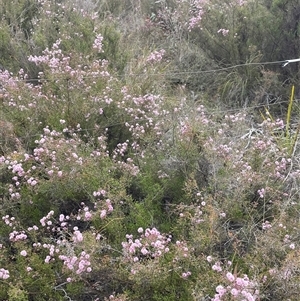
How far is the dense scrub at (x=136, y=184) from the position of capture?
2.30 metres

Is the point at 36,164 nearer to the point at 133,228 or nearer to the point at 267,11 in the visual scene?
the point at 133,228

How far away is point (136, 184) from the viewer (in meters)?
3.05

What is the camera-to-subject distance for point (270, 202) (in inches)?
114

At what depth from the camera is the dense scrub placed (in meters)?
2.30

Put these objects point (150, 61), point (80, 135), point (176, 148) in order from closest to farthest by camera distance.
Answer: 1. point (176, 148)
2. point (80, 135)
3. point (150, 61)

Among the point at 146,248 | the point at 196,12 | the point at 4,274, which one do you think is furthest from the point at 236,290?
the point at 196,12

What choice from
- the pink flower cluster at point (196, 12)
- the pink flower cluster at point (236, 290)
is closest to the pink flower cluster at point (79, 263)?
the pink flower cluster at point (236, 290)

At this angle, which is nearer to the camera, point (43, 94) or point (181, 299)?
point (181, 299)

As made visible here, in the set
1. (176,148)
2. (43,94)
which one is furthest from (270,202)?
(43,94)

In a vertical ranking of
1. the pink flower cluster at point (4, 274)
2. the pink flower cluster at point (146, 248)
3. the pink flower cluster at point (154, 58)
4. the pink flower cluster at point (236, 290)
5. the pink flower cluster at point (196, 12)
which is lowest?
the pink flower cluster at point (4, 274)

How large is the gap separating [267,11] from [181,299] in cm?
403

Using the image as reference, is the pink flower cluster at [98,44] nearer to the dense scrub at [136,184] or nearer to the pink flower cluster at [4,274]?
the dense scrub at [136,184]

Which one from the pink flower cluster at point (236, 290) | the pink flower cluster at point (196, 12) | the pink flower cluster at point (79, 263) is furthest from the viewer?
the pink flower cluster at point (196, 12)

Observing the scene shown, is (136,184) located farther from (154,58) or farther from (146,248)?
(154,58)
